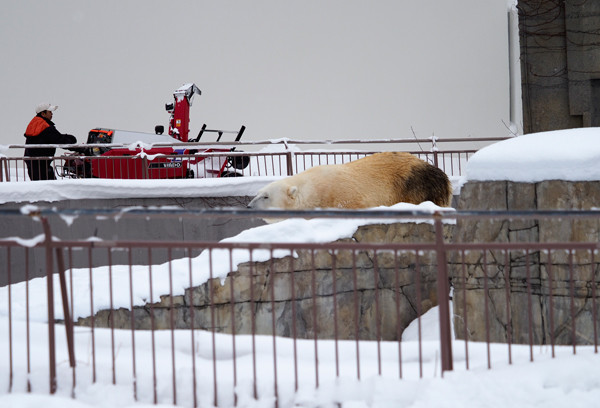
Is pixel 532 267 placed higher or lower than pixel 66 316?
lower

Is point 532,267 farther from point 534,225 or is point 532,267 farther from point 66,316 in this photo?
point 66,316

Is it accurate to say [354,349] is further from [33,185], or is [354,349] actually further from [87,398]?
[33,185]

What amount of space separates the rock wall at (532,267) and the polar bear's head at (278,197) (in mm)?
2084

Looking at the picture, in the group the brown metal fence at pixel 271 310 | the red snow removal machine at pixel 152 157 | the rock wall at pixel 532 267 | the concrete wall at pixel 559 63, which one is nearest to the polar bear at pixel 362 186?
the brown metal fence at pixel 271 310

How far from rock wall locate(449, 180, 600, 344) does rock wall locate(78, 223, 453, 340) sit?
0.77 metres

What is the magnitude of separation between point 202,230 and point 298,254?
10.5ft

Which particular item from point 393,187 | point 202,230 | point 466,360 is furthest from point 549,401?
point 202,230

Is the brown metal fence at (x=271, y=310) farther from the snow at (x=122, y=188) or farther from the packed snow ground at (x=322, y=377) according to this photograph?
the snow at (x=122, y=188)

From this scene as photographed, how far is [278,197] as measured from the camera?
30.0ft

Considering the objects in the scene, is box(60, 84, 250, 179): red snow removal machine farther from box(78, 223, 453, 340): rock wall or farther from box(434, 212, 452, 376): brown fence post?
box(434, 212, 452, 376): brown fence post

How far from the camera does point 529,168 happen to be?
7496mm

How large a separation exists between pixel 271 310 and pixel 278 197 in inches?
55.8

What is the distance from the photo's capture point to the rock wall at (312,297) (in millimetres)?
7992

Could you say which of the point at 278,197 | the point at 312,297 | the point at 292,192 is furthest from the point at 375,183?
the point at 312,297
